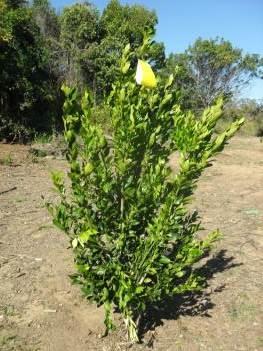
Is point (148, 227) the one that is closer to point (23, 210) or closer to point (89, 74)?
point (23, 210)

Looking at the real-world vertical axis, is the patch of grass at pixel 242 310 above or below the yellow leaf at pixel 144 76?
below

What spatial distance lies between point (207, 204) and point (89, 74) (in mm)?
16682

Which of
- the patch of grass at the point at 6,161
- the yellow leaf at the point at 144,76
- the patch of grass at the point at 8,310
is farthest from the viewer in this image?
the patch of grass at the point at 6,161

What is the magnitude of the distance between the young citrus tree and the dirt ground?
0.37 metres

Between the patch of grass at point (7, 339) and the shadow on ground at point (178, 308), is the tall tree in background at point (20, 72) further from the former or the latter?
the patch of grass at point (7, 339)

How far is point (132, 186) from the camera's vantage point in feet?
9.02

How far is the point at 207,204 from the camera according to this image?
260 inches

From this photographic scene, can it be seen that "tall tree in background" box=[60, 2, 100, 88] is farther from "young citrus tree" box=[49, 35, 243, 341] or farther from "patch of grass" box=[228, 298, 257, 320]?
"young citrus tree" box=[49, 35, 243, 341]

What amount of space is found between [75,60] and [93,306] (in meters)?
18.0

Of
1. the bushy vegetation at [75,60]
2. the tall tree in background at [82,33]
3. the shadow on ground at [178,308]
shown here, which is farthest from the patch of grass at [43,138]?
the tall tree in background at [82,33]

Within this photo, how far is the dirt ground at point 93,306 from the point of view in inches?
123

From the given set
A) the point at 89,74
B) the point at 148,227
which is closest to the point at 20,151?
the point at 148,227

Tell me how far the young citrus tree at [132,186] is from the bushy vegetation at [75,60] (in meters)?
0.25

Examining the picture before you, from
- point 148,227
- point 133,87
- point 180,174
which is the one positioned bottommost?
point 148,227
